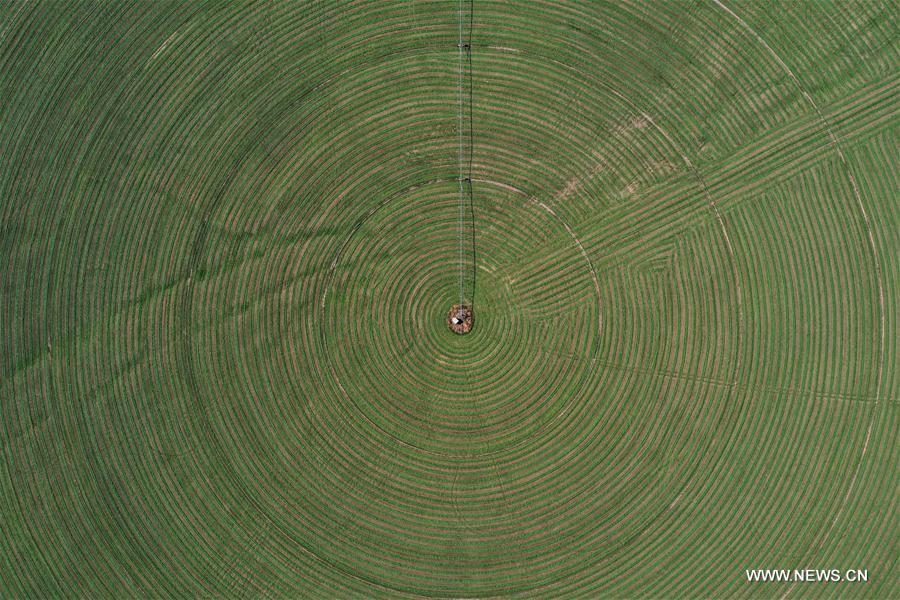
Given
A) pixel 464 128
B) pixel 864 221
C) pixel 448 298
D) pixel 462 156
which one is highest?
pixel 464 128

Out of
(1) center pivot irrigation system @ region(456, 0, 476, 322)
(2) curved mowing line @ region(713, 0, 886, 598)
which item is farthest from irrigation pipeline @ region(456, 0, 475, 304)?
(2) curved mowing line @ region(713, 0, 886, 598)

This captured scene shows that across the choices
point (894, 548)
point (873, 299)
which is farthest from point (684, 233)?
point (894, 548)

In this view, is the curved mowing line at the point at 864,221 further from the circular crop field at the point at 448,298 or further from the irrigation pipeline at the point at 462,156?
the irrigation pipeline at the point at 462,156

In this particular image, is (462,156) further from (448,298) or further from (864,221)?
(864,221)

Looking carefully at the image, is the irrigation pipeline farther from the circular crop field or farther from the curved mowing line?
the curved mowing line

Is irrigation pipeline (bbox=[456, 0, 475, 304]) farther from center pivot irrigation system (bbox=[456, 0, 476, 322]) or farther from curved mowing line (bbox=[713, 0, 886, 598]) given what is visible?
curved mowing line (bbox=[713, 0, 886, 598])

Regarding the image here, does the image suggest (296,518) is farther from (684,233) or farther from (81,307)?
(684,233)

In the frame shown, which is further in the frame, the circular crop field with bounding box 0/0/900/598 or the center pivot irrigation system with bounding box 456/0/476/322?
the center pivot irrigation system with bounding box 456/0/476/322

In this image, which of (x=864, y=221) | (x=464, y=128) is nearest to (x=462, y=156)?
(x=464, y=128)

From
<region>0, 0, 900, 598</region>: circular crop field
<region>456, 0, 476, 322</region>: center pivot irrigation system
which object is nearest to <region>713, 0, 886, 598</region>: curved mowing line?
<region>0, 0, 900, 598</region>: circular crop field
